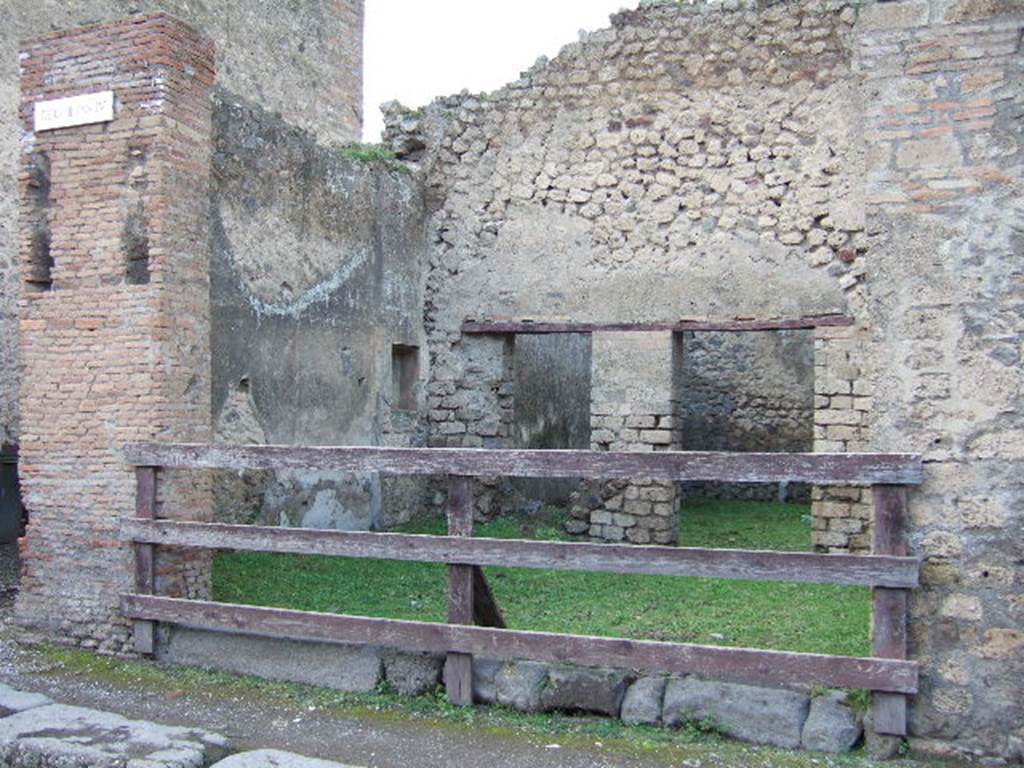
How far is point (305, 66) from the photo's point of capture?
16.1m

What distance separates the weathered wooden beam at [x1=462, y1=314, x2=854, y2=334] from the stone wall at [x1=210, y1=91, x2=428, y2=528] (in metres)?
0.82

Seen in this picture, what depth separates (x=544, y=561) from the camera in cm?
471

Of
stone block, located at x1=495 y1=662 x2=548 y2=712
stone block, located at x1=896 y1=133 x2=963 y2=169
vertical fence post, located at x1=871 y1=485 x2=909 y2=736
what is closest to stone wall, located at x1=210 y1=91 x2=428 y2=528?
stone block, located at x1=495 y1=662 x2=548 y2=712

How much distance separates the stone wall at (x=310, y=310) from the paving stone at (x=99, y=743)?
123 inches

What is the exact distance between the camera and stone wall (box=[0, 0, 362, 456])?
1072 centimetres

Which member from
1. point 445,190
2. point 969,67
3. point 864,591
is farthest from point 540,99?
point 969,67

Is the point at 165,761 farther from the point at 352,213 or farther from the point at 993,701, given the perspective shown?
the point at 352,213

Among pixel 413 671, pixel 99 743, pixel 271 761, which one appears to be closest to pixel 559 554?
pixel 413 671

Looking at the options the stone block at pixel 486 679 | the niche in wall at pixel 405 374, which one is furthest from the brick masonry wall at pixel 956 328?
the niche in wall at pixel 405 374

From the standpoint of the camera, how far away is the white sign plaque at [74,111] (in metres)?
6.20

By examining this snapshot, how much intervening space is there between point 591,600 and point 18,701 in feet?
12.2

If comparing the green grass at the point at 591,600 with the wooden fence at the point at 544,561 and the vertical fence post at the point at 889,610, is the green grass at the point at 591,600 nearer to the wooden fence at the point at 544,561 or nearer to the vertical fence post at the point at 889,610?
the wooden fence at the point at 544,561

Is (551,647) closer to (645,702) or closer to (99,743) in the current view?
(645,702)

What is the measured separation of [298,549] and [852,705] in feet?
9.05
